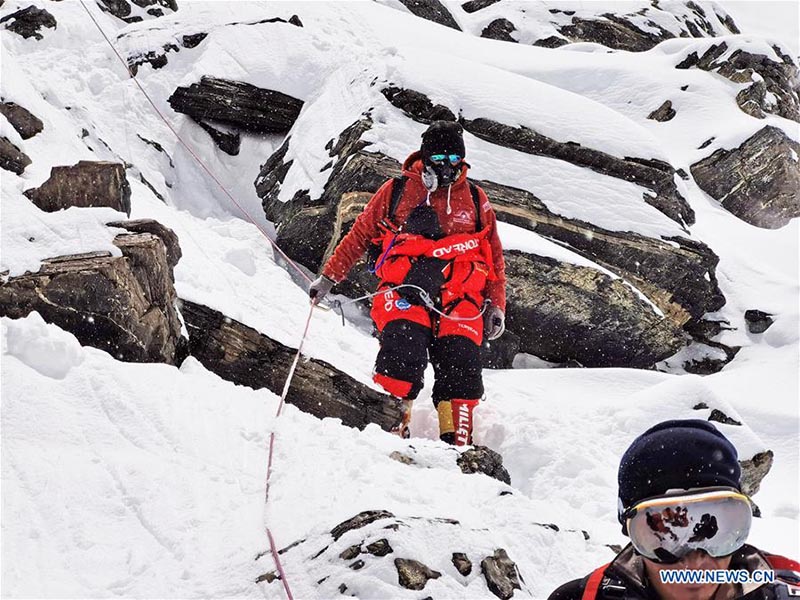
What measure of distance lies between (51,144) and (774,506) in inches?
251

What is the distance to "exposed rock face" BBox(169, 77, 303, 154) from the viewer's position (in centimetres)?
1108

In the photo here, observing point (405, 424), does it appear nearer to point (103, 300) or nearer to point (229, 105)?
point (103, 300)

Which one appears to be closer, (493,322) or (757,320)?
(493,322)

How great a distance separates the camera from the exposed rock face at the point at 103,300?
164 inches

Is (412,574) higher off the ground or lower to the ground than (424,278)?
higher

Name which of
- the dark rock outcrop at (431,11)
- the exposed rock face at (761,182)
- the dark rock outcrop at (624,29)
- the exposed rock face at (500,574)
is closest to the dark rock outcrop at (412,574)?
the exposed rock face at (500,574)

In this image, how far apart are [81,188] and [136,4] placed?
10.3 m

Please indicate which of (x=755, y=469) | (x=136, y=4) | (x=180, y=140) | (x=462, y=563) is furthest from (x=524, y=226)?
(x=136, y=4)

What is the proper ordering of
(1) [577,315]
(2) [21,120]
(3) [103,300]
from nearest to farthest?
(3) [103,300]
(2) [21,120]
(1) [577,315]

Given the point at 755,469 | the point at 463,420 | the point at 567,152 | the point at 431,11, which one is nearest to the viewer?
the point at 463,420

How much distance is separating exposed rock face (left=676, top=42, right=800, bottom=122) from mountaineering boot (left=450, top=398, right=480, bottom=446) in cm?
1360

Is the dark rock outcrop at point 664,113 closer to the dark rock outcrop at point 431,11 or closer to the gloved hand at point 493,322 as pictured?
the dark rock outcrop at point 431,11

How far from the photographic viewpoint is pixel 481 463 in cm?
442

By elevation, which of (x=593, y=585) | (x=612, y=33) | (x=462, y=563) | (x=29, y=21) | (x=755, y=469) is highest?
(x=593, y=585)
